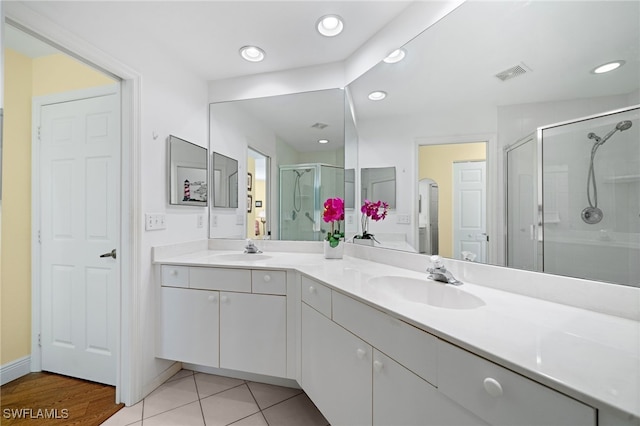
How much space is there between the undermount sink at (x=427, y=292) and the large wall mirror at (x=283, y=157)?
2.97ft

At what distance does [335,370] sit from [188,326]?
1082 millimetres

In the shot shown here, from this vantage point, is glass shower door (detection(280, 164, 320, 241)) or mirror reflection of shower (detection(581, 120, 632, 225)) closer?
mirror reflection of shower (detection(581, 120, 632, 225))

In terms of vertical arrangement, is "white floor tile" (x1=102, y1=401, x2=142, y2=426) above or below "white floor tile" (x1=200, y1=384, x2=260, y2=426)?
above

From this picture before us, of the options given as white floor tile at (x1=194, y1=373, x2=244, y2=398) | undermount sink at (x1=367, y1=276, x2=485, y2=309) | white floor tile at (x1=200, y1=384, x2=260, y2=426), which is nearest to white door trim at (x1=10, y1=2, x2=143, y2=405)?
white floor tile at (x1=194, y1=373, x2=244, y2=398)

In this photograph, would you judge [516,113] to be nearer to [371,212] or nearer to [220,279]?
[371,212]

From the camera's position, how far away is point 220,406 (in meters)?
1.62

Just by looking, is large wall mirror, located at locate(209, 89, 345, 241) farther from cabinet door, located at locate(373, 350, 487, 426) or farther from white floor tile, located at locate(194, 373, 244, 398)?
cabinet door, located at locate(373, 350, 487, 426)

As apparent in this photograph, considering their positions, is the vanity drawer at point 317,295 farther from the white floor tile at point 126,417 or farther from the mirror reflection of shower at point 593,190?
the white floor tile at point 126,417

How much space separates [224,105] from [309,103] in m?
0.80

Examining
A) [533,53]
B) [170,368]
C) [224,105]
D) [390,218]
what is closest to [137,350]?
[170,368]

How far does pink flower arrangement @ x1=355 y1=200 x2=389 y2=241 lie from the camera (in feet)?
5.59

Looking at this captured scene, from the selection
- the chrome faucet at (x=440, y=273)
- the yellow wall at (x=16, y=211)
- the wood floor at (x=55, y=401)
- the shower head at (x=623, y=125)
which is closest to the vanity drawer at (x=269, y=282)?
the chrome faucet at (x=440, y=273)

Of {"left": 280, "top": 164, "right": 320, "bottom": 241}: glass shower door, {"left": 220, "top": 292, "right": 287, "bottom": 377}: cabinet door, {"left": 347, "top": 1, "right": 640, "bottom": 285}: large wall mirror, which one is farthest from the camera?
{"left": 280, "top": 164, "right": 320, "bottom": 241}: glass shower door

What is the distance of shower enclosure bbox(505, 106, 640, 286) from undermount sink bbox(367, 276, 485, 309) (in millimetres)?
243
